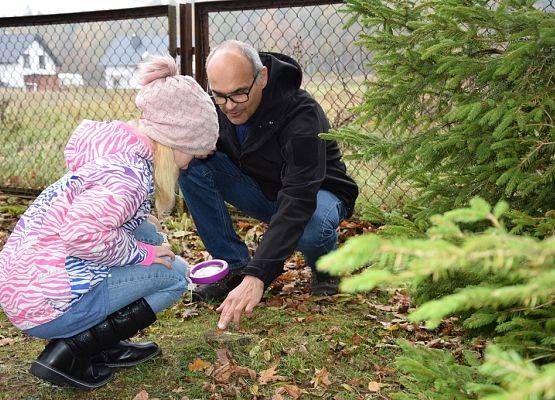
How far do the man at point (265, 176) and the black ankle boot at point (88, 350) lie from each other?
0.40m

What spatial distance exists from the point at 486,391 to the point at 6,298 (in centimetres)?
182

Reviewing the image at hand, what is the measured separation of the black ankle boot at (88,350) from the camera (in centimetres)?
249

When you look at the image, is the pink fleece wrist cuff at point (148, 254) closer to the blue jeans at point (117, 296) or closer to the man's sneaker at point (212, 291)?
the blue jeans at point (117, 296)

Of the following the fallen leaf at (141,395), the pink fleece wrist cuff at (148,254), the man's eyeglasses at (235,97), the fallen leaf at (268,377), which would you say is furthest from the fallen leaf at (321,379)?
the man's eyeglasses at (235,97)

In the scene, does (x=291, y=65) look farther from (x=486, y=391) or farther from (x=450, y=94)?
(x=486, y=391)

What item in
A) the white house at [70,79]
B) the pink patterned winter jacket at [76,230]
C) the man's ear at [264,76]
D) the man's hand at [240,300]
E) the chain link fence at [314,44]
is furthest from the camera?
the white house at [70,79]

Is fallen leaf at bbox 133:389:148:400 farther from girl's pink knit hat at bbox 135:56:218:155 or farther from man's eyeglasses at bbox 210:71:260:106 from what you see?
man's eyeglasses at bbox 210:71:260:106

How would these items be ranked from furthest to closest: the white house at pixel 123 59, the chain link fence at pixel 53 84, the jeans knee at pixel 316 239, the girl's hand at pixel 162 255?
1. the chain link fence at pixel 53 84
2. the white house at pixel 123 59
3. the jeans knee at pixel 316 239
4. the girl's hand at pixel 162 255

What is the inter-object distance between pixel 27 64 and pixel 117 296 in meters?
5.75

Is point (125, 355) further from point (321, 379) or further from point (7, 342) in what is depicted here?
point (321, 379)

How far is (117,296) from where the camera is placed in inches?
100

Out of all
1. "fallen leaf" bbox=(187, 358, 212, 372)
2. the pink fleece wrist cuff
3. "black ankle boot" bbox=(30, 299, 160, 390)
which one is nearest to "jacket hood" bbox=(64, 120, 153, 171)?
the pink fleece wrist cuff

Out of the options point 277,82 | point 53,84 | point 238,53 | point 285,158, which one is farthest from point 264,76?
point 53,84

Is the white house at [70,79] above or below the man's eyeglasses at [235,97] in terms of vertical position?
below
